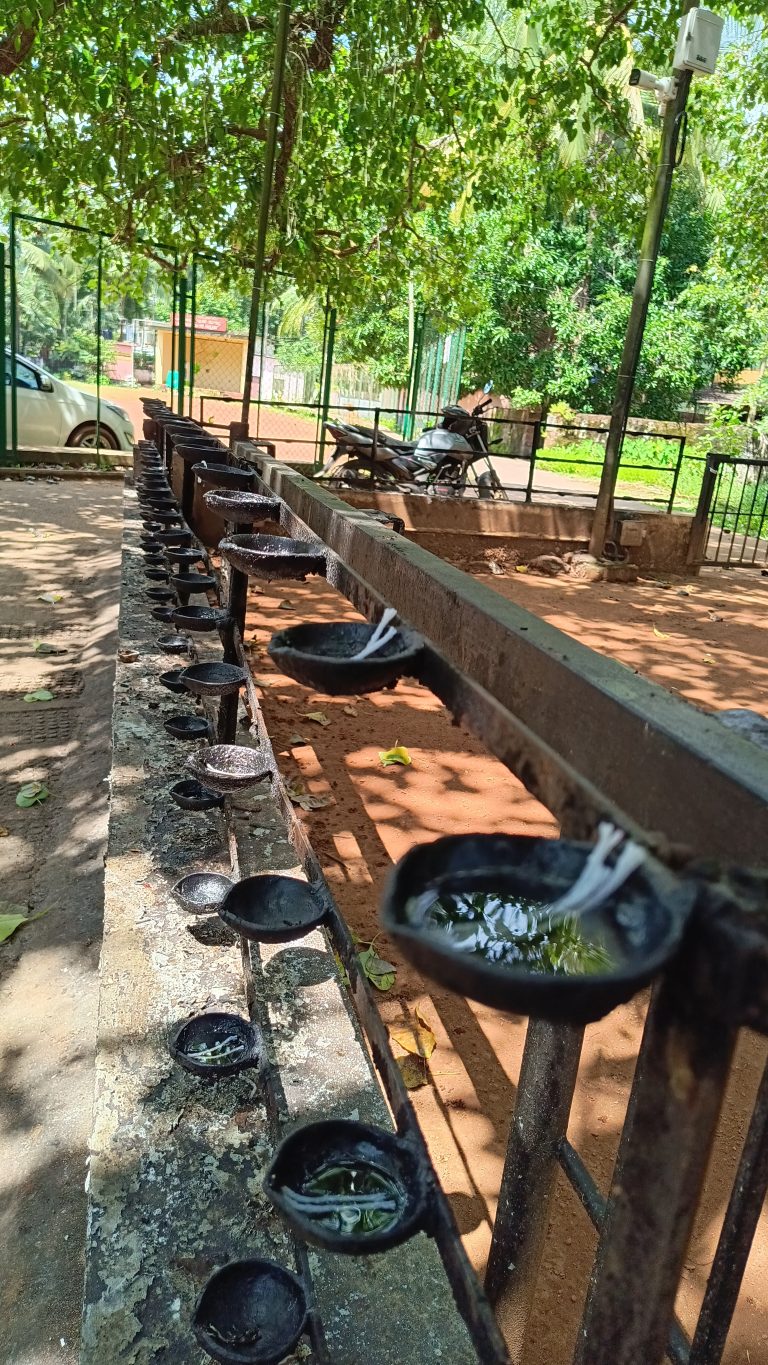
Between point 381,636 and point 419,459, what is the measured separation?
1080cm

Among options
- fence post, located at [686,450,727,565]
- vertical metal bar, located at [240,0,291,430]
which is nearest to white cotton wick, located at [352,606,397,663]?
vertical metal bar, located at [240,0,291,430]

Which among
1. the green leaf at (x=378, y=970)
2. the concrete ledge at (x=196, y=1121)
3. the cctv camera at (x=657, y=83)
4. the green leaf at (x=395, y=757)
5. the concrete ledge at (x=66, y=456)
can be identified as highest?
the cctv camera at (x=657, y=83)

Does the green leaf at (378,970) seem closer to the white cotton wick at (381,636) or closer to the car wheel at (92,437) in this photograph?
the white cotton wick at (381,636)

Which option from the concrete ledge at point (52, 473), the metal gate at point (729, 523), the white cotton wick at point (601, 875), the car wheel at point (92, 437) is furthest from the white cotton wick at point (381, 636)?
the car wheel at point (92, 437)

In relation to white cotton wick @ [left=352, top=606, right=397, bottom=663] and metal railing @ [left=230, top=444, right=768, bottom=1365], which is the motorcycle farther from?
metal railing @ [left=230, top=444, right=768, bottom=1365]

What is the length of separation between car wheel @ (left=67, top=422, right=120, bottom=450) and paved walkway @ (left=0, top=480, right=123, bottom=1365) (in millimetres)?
7076

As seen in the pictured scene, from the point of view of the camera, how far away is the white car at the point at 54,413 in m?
12.4

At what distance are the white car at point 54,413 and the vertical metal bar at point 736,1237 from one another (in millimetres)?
12296

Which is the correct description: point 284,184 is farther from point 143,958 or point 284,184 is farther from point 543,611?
point 143,958

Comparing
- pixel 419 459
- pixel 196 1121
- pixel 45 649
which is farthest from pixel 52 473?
pixel 196 1121

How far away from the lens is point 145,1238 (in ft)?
5.08

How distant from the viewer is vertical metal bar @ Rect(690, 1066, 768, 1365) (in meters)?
1.03

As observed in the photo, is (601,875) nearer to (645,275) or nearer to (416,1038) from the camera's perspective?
(416,1038)

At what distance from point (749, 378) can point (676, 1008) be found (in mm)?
32168
